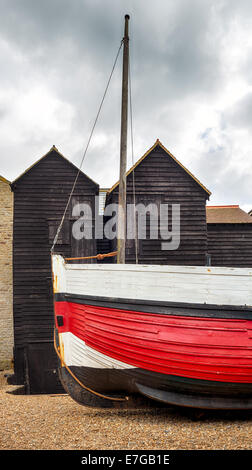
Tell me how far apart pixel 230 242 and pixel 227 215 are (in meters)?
1.86

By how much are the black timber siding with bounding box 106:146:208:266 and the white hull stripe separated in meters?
6.57

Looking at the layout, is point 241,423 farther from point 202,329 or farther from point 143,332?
point 143,332

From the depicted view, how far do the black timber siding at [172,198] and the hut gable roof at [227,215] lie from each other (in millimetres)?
2837

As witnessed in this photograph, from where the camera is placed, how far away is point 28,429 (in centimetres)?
522

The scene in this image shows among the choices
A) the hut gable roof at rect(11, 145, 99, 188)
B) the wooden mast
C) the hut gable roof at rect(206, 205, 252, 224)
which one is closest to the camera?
the wooden mast

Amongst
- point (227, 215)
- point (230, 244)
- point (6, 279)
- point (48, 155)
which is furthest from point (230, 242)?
point (6, 279)

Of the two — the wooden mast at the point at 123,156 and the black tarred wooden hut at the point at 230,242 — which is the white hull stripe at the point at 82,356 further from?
the black tarred wooden hut at the point at 230,242

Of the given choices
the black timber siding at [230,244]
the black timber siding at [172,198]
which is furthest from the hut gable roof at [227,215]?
the black timber siding at [172,198]

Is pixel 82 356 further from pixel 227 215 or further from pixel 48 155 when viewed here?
pixel 227 215

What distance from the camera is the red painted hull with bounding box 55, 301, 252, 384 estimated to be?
5156mm

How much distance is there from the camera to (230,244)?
1528cm

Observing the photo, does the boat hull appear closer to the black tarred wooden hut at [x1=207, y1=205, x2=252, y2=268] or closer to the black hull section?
the black hull section

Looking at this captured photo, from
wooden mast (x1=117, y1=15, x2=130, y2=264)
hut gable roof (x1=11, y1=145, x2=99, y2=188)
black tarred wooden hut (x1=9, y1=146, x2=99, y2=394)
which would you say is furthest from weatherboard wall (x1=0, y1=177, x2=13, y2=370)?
wooden mast (x1=117, y1=15, x2=130, y2=264)

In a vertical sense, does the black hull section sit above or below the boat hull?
below
